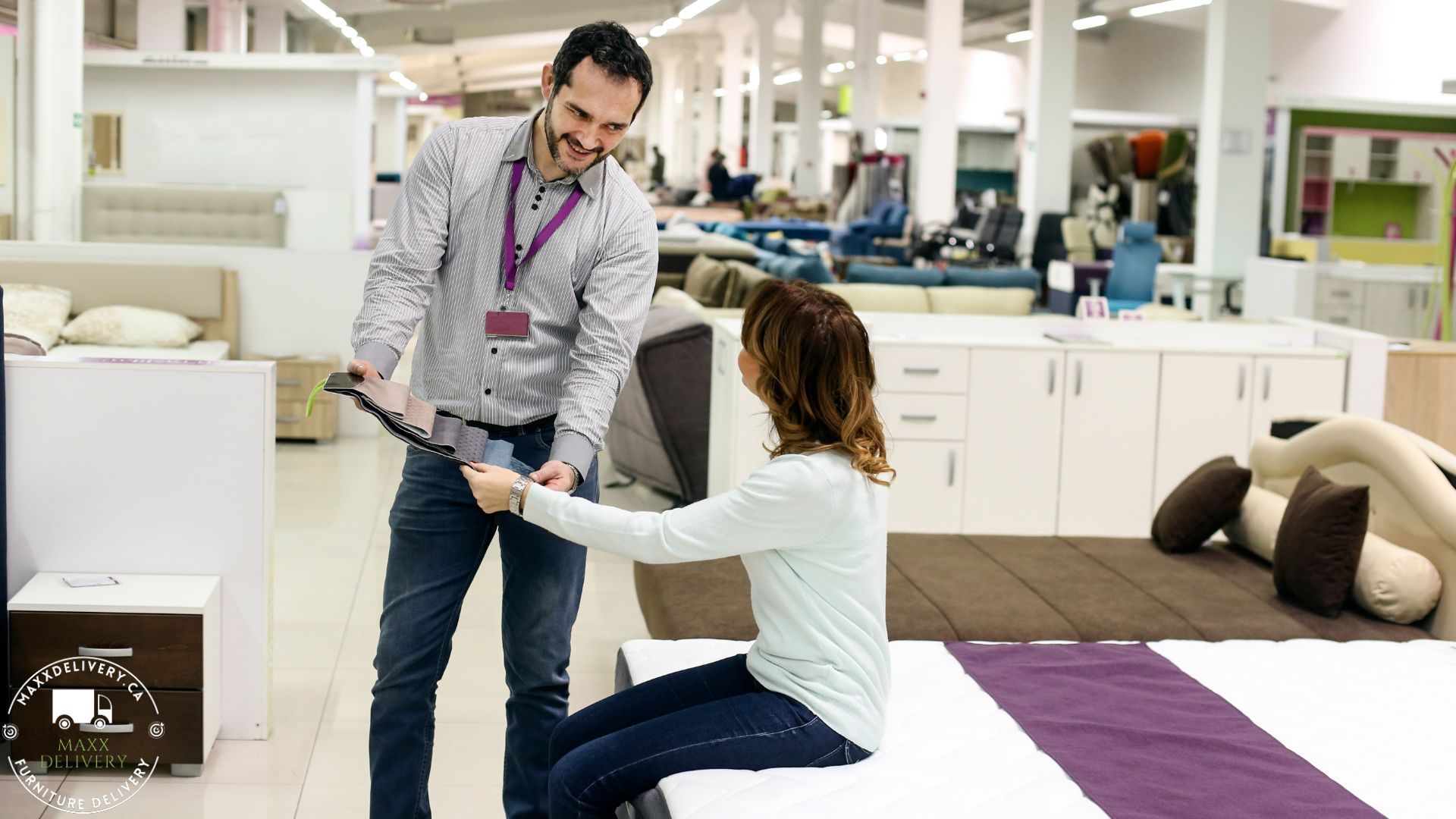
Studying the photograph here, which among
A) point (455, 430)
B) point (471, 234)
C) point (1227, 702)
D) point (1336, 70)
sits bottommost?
point (1227, 702)

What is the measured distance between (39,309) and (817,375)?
6.20 m

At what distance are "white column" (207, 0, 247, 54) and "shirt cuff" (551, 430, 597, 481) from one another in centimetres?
1665

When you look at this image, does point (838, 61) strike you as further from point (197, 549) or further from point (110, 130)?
point (197, 549)

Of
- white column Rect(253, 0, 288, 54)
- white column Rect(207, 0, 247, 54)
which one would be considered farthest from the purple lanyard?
white column Rect(253, 0, 288, 54)

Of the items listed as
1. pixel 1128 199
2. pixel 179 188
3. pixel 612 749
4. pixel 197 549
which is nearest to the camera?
pixel 612 749

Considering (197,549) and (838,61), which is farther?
(838,61)

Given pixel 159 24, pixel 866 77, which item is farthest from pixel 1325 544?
pixel 866 77

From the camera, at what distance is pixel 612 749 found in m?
2.32

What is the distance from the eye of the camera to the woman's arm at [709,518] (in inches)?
90.2

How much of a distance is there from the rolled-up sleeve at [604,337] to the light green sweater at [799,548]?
0.14 metres

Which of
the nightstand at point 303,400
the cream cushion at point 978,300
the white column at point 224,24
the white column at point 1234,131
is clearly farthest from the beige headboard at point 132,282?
the white column at point 224,24

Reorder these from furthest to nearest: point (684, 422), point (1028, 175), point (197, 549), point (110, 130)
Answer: point (1028, 175), point (110, 130), point (684, 422), point (197, 549)

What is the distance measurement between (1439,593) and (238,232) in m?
9.58

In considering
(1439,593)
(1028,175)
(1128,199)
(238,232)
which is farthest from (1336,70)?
(1439,593)
